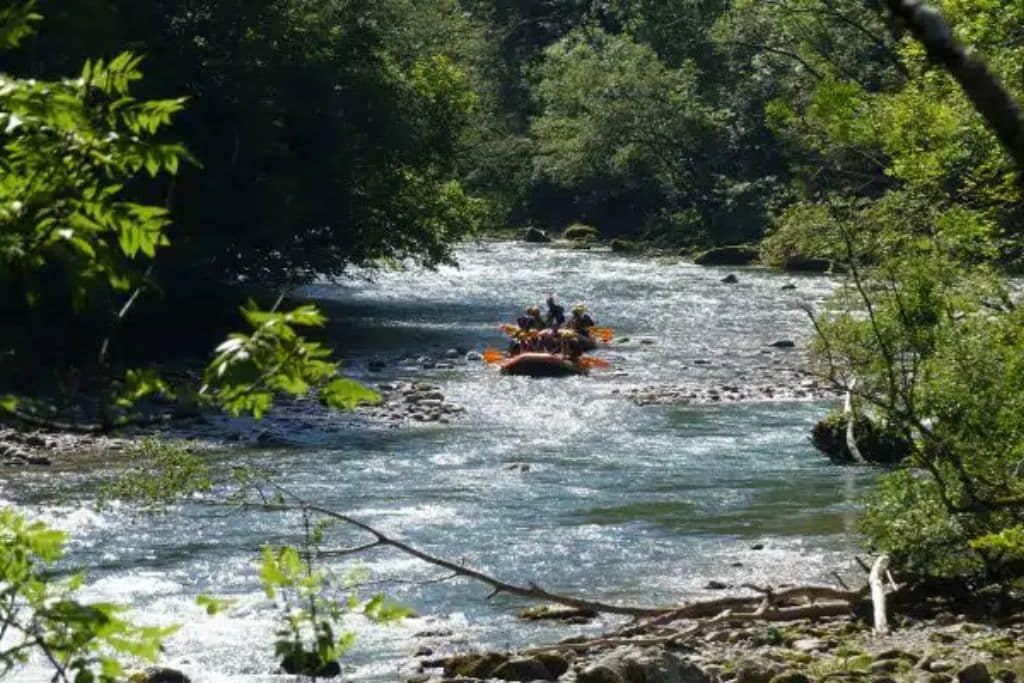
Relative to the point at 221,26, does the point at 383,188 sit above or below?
below

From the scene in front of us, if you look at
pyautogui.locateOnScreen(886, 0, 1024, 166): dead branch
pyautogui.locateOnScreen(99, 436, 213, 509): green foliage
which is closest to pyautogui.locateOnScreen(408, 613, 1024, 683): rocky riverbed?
pyautogui.locateOnScreen(99, 436, 213, 509): green foliage

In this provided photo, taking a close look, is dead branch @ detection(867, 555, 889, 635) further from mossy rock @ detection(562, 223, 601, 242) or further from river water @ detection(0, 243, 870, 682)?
mossy rock @ detection(562, 223, 601, 242)

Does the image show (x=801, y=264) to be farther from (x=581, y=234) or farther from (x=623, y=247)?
(x=581, y=234)

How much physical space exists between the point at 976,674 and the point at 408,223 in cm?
2326

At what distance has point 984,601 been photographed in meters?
11.1

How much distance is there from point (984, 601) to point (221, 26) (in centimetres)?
1986

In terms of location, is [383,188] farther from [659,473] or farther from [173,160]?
[173,160]

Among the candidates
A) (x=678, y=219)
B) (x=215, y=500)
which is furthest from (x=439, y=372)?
(x=678, y=219)

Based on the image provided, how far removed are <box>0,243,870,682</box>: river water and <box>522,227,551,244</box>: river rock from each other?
2377 centimetres

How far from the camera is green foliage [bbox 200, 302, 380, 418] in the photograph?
333cm

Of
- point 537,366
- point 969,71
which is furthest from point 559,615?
point 537,366

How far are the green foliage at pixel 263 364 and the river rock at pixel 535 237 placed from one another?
157 feet

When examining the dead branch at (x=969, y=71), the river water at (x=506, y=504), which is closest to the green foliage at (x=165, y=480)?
the river water at (x=506, y=504)

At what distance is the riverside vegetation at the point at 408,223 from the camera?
3.61 metres
